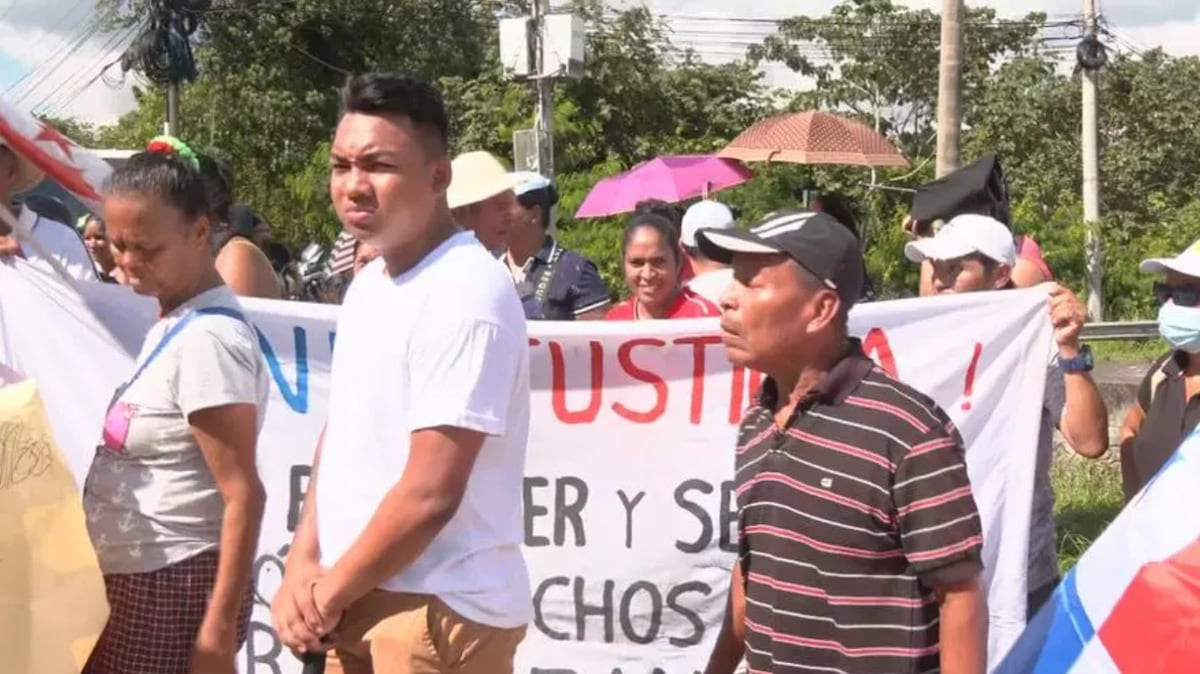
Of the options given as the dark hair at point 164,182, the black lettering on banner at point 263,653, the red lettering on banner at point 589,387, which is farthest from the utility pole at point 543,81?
the dark hair at point 164,182

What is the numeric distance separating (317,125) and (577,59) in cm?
1702

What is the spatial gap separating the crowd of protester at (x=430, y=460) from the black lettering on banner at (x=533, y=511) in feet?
5.53

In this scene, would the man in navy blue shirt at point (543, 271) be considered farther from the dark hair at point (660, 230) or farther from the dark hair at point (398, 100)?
the dark hair at point (398, 100)

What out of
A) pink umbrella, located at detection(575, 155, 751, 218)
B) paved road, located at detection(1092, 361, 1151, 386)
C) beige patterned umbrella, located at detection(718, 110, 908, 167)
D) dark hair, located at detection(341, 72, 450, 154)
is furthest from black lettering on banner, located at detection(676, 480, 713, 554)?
beige patterned umbrella, located at detection(718, 110, 908, 167)

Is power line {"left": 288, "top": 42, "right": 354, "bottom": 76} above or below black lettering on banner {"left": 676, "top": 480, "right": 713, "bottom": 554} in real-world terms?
above

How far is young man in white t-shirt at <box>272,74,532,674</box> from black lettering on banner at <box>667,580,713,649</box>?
202 cm

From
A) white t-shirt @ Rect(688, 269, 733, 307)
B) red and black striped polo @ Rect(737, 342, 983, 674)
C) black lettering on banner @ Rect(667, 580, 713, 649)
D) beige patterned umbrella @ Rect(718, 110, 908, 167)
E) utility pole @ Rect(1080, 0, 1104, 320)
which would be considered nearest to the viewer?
red and black striped polo @ Rect(737, 342, 983, 674)

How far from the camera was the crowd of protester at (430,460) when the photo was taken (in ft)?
7.52

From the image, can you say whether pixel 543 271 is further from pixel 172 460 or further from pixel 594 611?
pixel 172 460

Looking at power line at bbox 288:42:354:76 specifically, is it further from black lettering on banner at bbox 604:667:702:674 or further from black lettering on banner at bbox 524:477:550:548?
black lettering on banner at bbox 604:667:702:674

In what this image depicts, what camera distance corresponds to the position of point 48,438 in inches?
112

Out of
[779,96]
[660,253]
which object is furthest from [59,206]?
[779,96]

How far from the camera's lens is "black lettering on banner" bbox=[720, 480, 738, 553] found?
14.6ft

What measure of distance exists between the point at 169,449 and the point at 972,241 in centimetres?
223
